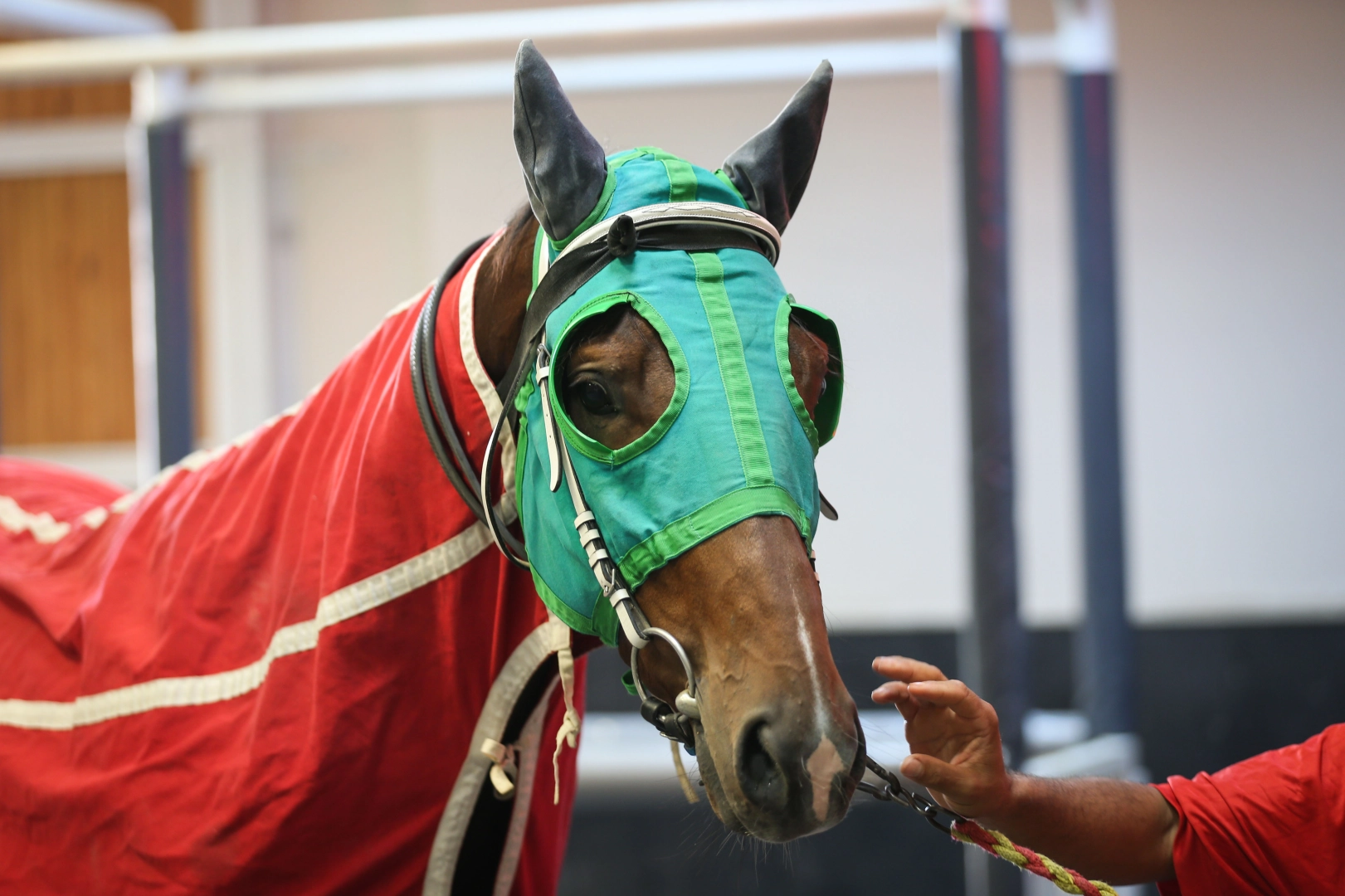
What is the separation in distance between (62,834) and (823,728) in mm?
745

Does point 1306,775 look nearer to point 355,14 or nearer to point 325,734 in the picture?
point 325,734

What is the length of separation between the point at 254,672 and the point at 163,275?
1.09 m

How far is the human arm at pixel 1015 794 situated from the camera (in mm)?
792

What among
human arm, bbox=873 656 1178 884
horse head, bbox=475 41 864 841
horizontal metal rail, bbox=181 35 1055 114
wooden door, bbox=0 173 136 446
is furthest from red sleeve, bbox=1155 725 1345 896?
wooden door, bbox=0 173 136 446

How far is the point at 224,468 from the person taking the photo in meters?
1.03

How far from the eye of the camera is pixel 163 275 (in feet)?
5.80

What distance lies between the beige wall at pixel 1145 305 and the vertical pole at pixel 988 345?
131cm

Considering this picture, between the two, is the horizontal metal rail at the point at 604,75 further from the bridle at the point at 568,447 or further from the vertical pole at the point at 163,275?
Result: the bridle at the point at 568,447

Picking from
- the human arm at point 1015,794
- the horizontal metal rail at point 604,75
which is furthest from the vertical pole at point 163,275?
the human arm at point 1015,794

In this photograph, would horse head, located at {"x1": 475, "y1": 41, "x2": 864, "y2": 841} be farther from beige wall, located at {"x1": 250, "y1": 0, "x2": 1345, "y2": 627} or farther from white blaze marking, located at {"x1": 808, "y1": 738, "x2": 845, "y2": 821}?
beige wall, located at {"x1": 250, "y1": 0, "x2": 1345, "y2": 627}

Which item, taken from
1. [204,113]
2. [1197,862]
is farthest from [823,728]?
[204,113]

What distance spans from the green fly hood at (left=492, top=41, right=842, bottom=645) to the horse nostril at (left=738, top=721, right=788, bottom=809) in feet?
0.38

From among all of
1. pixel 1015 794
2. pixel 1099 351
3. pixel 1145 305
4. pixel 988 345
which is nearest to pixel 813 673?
pixel 1015 794

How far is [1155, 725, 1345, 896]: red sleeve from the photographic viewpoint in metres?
0.89
